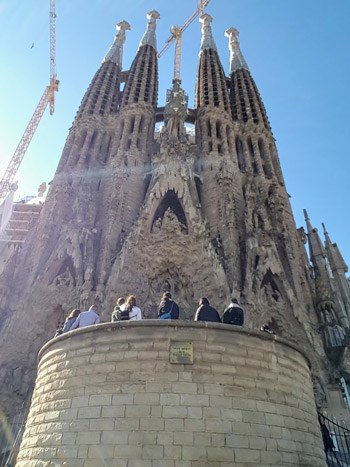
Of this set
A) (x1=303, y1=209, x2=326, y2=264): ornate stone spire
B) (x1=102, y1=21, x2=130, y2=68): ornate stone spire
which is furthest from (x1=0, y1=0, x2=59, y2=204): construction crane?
(x1=303, y1=209, x2=326, y2=264): ornate stone spire

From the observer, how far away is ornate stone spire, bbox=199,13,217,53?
3309 centimetres

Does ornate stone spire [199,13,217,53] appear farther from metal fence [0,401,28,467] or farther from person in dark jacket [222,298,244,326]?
metal fence [0,401,28,467]

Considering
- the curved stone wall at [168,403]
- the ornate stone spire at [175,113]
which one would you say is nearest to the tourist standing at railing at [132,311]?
the curved stone wall at [168,403]

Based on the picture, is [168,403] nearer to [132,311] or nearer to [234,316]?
[132,311]

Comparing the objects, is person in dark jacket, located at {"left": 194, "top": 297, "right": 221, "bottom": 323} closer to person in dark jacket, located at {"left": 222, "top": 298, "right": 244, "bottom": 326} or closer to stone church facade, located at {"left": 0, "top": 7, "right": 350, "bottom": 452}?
person in dark jacket, located at {"left": 222, "top": 298, "right": 244, "bottom": 326}

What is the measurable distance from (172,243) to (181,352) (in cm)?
995

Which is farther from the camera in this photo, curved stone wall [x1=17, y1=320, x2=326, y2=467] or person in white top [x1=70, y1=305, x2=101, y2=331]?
person in white top [x1=70, y1=305, x2=101, y2=331]

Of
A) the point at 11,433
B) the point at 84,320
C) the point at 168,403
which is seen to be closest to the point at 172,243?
the point at 11,433

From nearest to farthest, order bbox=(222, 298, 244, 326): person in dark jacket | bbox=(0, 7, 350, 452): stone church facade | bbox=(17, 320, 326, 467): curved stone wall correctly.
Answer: bbox=(17, 320, 326, 467): curved stone wall < bbox=(222, 298, 244, 326): person in dark jacket < bbox=(0, 7, 350, 452): stone church facade

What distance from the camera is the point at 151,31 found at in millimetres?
34969

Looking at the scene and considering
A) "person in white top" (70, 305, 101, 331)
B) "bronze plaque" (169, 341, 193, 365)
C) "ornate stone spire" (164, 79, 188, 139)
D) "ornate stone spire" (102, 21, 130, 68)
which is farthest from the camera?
"ornate stone spire" (102, 21, 130, 68)

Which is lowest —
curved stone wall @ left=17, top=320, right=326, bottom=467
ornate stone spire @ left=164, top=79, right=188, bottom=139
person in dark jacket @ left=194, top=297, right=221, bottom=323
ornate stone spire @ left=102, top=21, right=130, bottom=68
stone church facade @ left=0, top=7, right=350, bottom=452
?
curved stone wall @ left=17, top=320, right=326, bottom=467

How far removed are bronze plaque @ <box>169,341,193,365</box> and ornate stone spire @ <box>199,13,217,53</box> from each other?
3180 cm

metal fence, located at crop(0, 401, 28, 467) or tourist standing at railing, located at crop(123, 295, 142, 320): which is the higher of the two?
tourist standing at railing, located at crop(123, 295, 142, 320)
